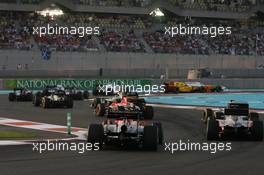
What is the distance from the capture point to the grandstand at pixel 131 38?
5500 centimetres

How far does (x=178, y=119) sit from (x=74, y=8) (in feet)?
128

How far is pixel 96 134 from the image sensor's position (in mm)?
14938

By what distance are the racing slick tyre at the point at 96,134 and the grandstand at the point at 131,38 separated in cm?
3728

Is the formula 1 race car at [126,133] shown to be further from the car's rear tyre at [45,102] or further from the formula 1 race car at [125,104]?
the car's rear tyre at [45,102]

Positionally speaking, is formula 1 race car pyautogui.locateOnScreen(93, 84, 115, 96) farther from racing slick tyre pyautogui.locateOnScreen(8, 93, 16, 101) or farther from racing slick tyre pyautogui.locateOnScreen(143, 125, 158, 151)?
racing slick tyre pyautogui.locateOnScreen(143, 125, 158, 151)

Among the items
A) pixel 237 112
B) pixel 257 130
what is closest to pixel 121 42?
pixel 237 112

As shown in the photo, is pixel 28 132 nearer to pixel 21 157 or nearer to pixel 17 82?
pixel 21 157

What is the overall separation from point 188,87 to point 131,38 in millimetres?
15321

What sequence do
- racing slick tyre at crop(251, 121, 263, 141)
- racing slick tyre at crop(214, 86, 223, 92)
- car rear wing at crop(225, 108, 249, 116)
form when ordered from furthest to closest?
racing slick tyre at crop(214, 86, 223, 92), car rear wing at crop(225, 108, 249, 116), racing slick tyre at crop(251, 121, 263, 141)

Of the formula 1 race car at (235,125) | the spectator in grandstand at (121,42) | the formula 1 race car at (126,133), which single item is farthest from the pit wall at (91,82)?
the formula 1 race car at (126,133)

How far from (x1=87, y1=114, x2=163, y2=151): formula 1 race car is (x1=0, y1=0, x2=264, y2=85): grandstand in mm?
37249

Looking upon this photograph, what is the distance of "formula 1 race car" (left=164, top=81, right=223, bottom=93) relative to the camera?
157ft

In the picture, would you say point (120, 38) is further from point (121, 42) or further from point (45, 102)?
point (45, 102)

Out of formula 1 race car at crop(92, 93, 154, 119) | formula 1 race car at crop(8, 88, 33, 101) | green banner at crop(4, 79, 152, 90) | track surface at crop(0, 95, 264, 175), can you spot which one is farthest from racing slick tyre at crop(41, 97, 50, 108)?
green banner at crop(4, 79, 152, 90)
